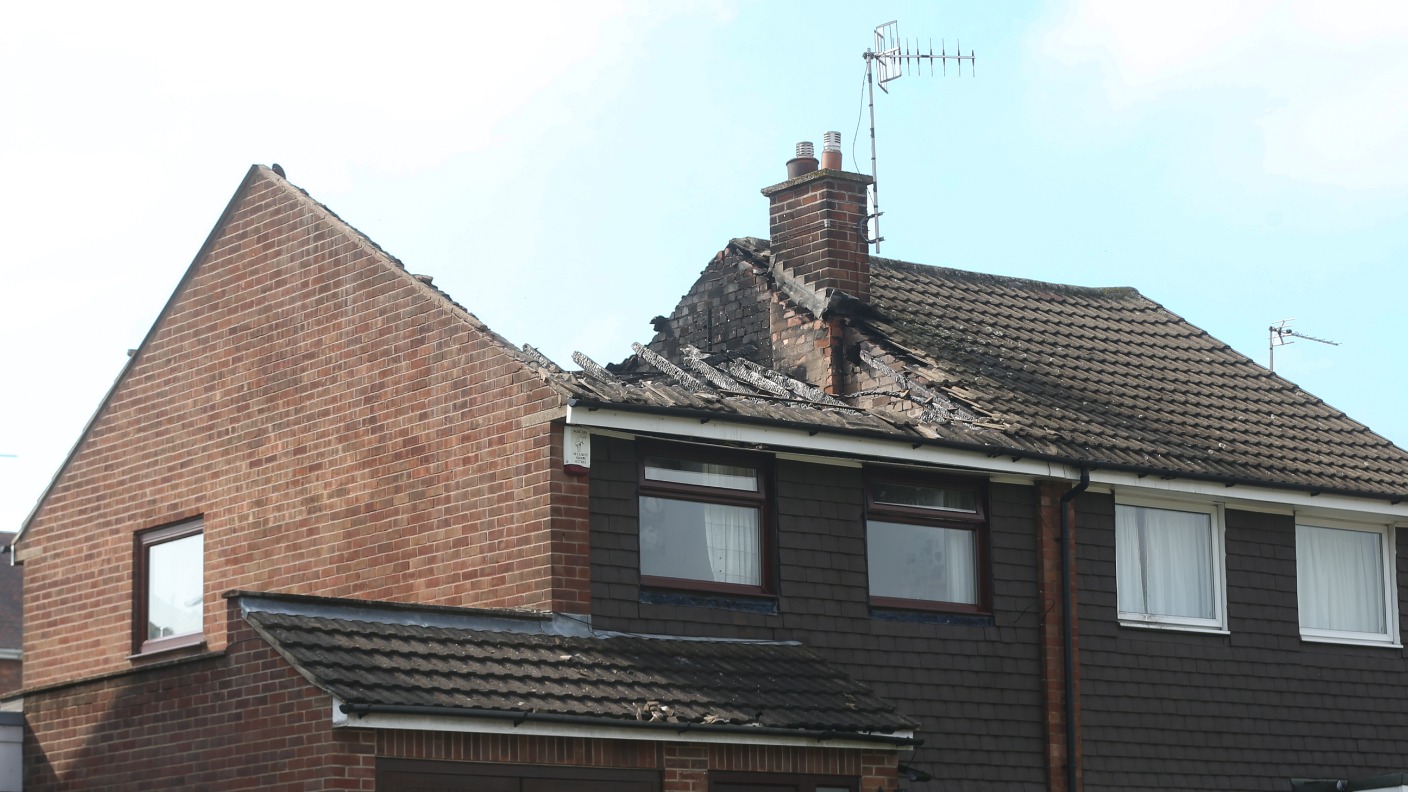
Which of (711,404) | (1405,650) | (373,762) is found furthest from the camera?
(1405,650)

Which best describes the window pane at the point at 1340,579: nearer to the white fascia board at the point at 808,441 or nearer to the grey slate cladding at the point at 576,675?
the white fascia board at the point at 808,441

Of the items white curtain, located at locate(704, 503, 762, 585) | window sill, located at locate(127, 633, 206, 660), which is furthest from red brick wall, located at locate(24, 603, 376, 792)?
white curtain, located at locate(704, 503, 762, 585)

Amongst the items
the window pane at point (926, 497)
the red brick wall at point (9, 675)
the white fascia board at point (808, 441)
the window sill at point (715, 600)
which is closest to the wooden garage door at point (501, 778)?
the window sill at point (715, 600)

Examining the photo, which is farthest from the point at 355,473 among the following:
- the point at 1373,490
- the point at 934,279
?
the point at 1373,490

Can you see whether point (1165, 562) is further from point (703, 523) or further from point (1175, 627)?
point (703, 523)

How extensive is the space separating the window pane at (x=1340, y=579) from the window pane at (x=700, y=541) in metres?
6.80

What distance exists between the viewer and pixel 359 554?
18875mm

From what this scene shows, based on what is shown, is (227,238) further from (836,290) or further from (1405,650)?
(1405,650)

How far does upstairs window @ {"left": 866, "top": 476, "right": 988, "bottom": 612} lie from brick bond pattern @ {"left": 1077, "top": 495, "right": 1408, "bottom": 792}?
3.98 ft

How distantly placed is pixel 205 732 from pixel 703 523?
4836 mm

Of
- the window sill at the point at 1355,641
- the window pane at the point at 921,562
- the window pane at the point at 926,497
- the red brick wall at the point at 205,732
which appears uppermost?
the window pane at the point at 926,497

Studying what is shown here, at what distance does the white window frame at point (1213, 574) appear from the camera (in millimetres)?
19969

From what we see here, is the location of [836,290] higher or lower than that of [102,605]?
higher

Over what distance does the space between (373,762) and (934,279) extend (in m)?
12.9
